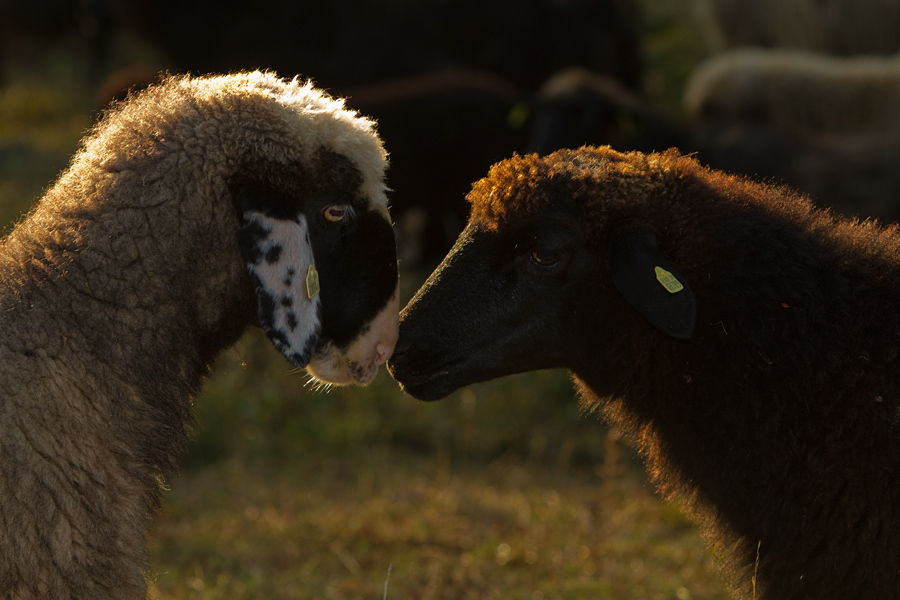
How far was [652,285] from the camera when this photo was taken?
3279 millimetres

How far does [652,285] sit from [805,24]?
1126 cm

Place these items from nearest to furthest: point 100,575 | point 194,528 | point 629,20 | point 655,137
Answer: point 100,575
point 194,528
point 655,137
point 629,20

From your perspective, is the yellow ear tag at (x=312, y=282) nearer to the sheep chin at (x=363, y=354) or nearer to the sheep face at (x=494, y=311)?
the sheep chin at (x=363, y=354)

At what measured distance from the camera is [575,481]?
266 inches

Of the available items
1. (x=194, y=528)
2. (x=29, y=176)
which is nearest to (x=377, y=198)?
(x=194, y=528)

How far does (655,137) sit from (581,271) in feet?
19.2

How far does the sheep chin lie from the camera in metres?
3.66

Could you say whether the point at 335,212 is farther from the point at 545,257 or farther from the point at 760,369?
the point at 760,369

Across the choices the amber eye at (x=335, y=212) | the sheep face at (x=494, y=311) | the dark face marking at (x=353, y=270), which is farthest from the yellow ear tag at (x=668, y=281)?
the amber eye at (x=335, y=212)

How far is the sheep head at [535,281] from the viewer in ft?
11.6

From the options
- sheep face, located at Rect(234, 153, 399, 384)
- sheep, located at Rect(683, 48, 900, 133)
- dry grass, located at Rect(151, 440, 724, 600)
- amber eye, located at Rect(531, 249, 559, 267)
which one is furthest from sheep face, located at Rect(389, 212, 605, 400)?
sheep, located at Rect(683, 48, 900, 133)

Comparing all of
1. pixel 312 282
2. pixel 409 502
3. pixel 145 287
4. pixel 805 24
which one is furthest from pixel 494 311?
pixel 805 24

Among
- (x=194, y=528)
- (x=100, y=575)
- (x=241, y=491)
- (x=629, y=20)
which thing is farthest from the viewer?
(x=629, y=20)

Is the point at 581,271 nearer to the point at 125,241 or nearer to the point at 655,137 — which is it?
the point at 125,241
